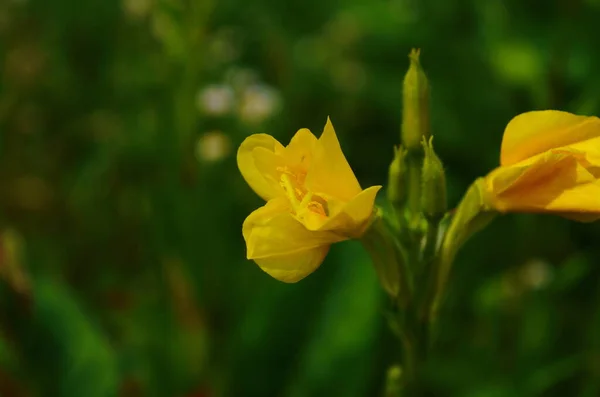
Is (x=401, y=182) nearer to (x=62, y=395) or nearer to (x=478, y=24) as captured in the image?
(x=62, y=395)

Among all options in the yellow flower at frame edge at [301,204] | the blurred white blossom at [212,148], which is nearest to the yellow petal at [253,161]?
the yellow flower at frame edge at [301,204]

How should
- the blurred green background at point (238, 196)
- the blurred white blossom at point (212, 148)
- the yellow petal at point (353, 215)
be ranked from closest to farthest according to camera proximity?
1. the yellow petal at point (353, 215)
2. the blurred green background at point (238, 196)
3. the blurred white blossom at point (212, 148)

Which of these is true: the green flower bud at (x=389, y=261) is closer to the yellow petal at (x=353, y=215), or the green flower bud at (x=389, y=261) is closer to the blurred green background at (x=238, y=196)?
the yellow petal at (x=353, y=215)

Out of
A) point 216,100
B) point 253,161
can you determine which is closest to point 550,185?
point 253,161

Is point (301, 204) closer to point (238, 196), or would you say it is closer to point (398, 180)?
point (398, 180)

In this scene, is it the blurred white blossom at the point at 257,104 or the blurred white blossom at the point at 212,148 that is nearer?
the blurred white blossom at the point at 212,148

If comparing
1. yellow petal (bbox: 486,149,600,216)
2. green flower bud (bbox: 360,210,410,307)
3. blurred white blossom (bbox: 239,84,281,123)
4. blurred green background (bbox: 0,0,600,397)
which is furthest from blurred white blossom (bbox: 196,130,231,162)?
yellow petal (bbox: 486,149,600,216)

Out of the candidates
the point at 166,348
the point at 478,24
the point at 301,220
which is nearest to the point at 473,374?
the point at 166,348
